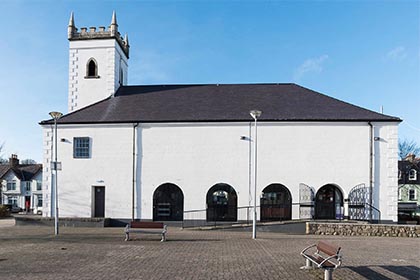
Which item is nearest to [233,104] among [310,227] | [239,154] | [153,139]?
[239,154]

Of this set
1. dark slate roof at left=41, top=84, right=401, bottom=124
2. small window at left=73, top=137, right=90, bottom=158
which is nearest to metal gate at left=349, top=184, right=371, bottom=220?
dark slate roof at left=41, top=84, right=401, bottom=124

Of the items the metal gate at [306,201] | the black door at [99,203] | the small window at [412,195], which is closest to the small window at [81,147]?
the black door at [99,203]

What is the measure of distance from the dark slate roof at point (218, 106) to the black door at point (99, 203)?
13.8ft

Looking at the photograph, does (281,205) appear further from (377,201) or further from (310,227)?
(377,201)

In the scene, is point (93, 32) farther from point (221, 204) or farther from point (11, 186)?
point (11, 186)

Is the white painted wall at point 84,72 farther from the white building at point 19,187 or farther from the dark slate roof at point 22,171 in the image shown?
the dark slate roof at point 22,171

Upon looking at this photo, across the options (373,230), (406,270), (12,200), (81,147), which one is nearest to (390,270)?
(406,270)

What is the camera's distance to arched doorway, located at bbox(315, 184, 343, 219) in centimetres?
2022

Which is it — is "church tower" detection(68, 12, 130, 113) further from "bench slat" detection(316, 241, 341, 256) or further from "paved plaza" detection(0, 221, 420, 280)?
"bench slat" detection(316, 241, 341, 256)

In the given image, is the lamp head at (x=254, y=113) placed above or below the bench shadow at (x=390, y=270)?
above

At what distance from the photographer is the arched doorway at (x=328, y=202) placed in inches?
796

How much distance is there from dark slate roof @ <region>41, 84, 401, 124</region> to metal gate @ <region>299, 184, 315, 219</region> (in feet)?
13.1

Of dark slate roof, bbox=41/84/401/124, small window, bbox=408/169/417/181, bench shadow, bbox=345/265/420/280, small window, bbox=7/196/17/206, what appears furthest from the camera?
small window, bbox=7/196/17/206

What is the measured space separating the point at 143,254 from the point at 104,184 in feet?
35.0
